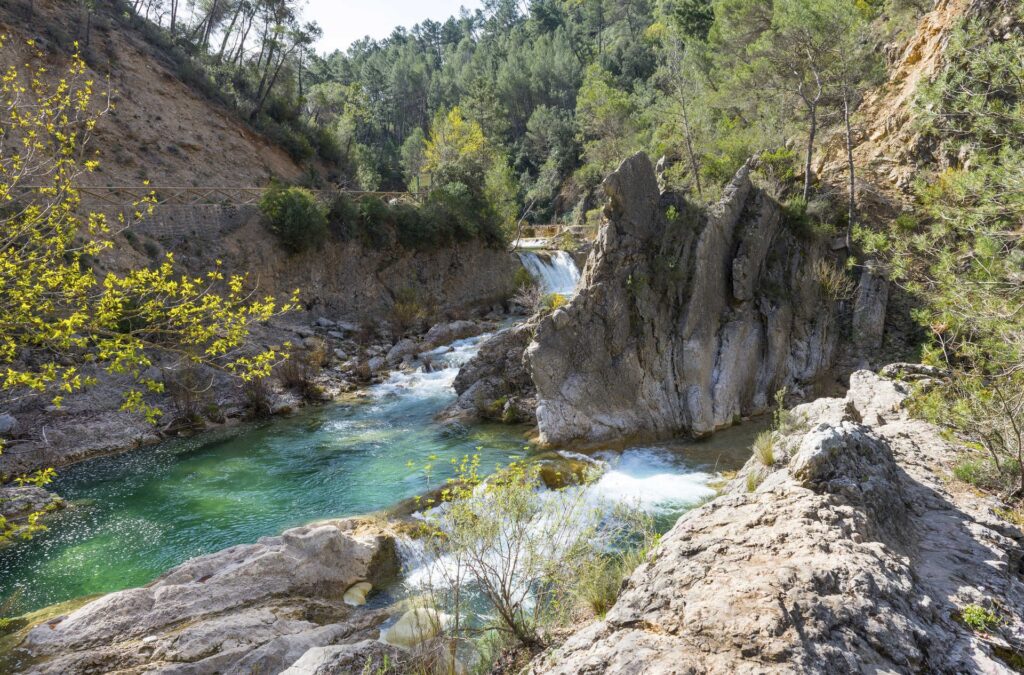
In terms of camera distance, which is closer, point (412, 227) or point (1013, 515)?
point (1013, 515)

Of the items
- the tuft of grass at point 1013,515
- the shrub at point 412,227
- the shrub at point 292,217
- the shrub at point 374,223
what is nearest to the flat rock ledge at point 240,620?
the tuft of grass at point 1013,515

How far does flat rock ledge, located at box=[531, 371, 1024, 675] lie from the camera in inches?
121

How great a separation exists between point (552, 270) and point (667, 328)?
58.3 feet

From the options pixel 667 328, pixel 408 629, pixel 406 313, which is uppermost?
pixel 406 313

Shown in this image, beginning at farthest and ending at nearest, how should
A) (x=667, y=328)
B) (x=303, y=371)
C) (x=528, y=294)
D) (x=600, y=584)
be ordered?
1. (x=528, y=294)
2. (x=303, y=371)
3. (x=667, y=328)
4. (x=600, y=584)

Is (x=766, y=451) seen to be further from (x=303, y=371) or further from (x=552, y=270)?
(x=552, y=270)

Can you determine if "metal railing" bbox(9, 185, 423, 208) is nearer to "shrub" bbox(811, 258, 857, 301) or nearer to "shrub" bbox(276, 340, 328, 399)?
"shrub" bbox(276, 340, 328, 399)

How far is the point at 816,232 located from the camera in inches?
639

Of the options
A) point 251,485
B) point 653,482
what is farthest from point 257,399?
point 653,482

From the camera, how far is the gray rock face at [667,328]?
517 inches

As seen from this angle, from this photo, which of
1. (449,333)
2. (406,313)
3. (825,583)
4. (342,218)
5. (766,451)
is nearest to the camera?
(825,583)

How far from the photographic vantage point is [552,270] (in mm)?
31000

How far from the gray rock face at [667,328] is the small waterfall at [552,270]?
15516 mm

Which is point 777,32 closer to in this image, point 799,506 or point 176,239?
point 799,506
